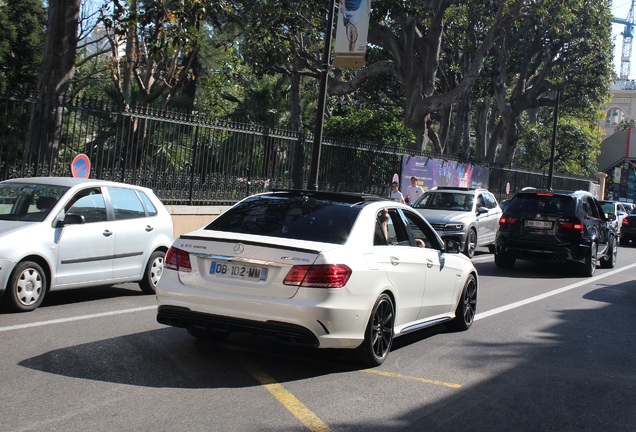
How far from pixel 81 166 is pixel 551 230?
9.16 m

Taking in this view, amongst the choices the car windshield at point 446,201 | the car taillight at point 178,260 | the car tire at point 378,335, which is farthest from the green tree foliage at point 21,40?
the car tire at point 378,335

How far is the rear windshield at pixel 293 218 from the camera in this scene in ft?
20.6

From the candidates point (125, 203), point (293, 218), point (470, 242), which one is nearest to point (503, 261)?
point (470, 242)

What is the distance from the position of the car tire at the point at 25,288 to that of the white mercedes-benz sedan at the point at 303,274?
2.29 metres

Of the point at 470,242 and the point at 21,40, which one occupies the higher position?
the point at 21,40

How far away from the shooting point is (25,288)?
8.00 metres

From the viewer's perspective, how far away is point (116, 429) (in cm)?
447

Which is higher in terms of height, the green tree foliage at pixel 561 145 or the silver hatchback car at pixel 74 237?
the green tree foliage at pixel 561 145

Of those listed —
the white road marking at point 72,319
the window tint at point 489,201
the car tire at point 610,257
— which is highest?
the window tint at point 489,201

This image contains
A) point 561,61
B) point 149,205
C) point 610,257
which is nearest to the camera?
point 149,205

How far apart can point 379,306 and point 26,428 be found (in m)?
3.05

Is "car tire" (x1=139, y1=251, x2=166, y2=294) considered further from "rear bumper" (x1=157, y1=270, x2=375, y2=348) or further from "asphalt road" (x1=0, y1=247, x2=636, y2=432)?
"rear bumper" (x1=157, y1=270, x2=375, y2=348)

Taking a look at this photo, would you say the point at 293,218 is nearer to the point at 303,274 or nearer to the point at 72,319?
the point at 303,274

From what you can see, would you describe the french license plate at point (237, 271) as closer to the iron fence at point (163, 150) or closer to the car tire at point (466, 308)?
the car tire at point (466, 308)
